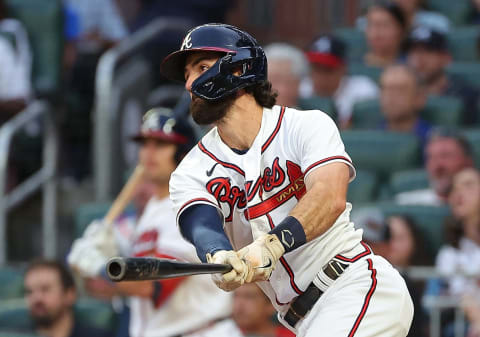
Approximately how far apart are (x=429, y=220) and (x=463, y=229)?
1.02 feet

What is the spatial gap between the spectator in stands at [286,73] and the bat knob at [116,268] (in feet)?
14.5

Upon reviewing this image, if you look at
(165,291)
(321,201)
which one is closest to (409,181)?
(165,291)

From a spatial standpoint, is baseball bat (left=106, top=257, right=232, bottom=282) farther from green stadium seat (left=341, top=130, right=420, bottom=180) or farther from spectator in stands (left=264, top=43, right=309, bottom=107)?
spectator in stands (left=264, top=43, right=309, bottom=107)

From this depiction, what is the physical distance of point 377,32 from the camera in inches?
303

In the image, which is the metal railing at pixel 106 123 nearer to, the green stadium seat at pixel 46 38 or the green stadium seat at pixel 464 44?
the green stadium seat at pixel 46 38

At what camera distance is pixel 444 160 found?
6254mm

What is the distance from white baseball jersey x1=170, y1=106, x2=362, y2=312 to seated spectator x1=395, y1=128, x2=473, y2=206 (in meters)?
3.03

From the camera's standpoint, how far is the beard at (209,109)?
319cm

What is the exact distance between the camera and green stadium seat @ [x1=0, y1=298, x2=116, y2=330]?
5.97m

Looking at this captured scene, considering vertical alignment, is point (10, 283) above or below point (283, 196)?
below

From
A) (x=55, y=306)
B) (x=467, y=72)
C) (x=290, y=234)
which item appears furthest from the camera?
(x=467, y=72)

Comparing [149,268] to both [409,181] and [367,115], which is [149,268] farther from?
[367,115]

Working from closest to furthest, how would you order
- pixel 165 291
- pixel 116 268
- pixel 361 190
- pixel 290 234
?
pixel 116 268 → pixel 290 234 → pixel 165 291 → pixel 361 190

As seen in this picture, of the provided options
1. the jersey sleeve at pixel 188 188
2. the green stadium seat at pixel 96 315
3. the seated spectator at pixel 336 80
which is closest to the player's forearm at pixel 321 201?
the jersey sleeve at pixel 188 188
